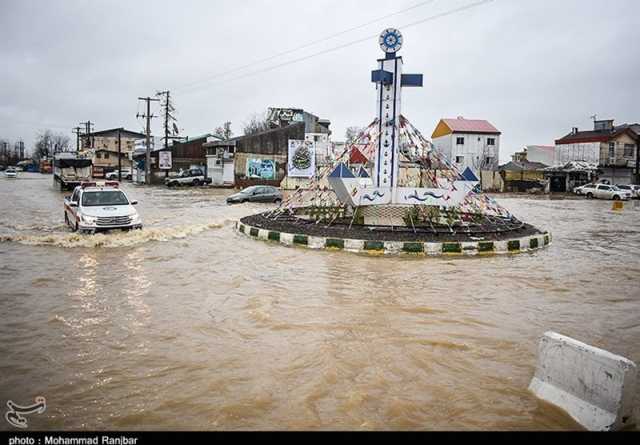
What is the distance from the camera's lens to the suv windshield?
14153 mm

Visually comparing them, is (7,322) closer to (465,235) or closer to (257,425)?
(257,425)

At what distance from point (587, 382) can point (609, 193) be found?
41996 mm

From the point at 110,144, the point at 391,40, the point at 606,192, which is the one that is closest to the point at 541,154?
the point at 606,192

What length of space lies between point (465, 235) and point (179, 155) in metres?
45.9

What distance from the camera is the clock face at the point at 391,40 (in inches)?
549

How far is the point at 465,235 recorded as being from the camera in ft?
42.2

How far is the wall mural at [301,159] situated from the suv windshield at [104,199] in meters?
24.6

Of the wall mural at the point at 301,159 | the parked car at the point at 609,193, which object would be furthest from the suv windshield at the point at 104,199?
the parked car at the point at 609,193

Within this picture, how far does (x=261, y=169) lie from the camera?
43.0m

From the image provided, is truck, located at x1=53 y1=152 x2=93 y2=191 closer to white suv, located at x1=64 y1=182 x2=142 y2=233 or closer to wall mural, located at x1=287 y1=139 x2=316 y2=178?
wall mural, located at x1=287 y1=139 x2=316 y2=178

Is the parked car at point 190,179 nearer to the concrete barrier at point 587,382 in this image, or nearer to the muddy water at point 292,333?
the muddy water at point 292,333

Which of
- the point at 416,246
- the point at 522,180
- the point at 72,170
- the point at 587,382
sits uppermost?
the point at 522,180

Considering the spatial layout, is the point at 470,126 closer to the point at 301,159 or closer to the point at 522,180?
the point at 522,180

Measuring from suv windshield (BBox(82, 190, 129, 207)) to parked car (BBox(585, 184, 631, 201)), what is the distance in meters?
39.3
